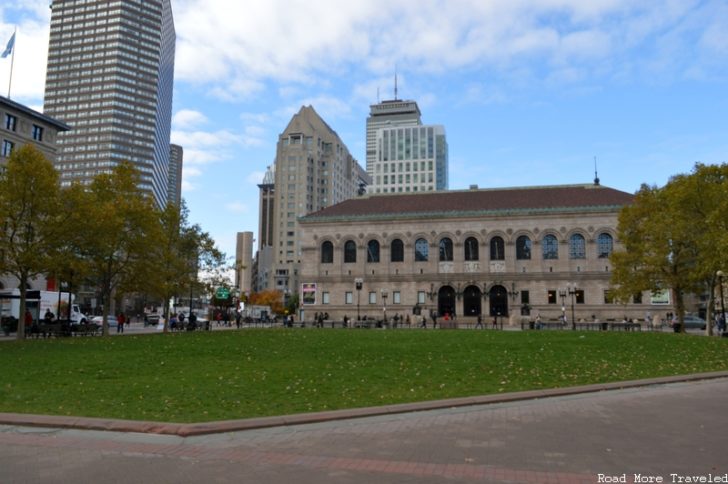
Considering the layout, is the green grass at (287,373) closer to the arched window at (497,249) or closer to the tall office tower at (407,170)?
the arched window at (497,249)

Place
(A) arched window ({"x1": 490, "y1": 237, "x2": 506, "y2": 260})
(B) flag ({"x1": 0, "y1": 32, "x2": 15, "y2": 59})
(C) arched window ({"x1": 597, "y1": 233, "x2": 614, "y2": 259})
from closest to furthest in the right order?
1. (B) flag ({"x1": 0, "y1": 32, "x2": 15, "y2": 59})
2. (C) arched window ({"x1": 597, "y1": 233, "x2": 614, "y2": 259})
3. (A) arched window ({"x1": 490, "y1": 237, "x2": 506, "y2": 260})

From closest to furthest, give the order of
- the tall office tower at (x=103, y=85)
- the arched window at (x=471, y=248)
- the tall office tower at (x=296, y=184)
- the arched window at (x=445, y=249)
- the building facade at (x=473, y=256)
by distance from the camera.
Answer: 1. the building facade at (x=473, y=256)
2. the arched window at (x=471, y=248)
3. the arched window at (x=445, y=249)
4. the tall office tower at (x=103, y=85)
5. the tall office tower at (x=296, y=184)

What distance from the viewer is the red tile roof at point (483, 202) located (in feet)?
236

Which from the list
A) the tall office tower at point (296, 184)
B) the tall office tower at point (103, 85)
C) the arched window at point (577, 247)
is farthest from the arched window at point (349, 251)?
the tall office tower at point (103, 85)

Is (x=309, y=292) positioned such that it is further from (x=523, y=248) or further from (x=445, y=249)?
(x=523, y=248)

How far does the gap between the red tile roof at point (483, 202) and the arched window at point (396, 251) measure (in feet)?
→ 12.5

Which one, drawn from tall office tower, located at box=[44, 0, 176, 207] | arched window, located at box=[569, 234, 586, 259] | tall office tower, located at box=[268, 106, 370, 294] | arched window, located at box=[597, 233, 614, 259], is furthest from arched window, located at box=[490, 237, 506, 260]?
tall office tower, located at box=[44, 0, 176, 207]

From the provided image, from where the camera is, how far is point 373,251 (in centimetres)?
7800

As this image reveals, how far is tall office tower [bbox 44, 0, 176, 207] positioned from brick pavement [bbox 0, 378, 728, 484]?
167 m

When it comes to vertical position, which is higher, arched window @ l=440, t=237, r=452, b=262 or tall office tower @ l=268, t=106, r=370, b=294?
tall office tower @ l=268, t=106, r=370, b=294

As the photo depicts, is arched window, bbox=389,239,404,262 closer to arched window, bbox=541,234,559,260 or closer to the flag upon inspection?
arched window, bbox=541,234,559,260

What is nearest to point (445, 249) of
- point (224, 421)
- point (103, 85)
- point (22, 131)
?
point (22, 131)

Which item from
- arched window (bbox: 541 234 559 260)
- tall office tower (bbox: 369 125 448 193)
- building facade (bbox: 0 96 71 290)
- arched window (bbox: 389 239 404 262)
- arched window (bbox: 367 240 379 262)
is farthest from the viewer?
tall office tower (bbox: 369 125 448 193)

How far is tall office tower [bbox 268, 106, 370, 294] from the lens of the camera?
162 m
